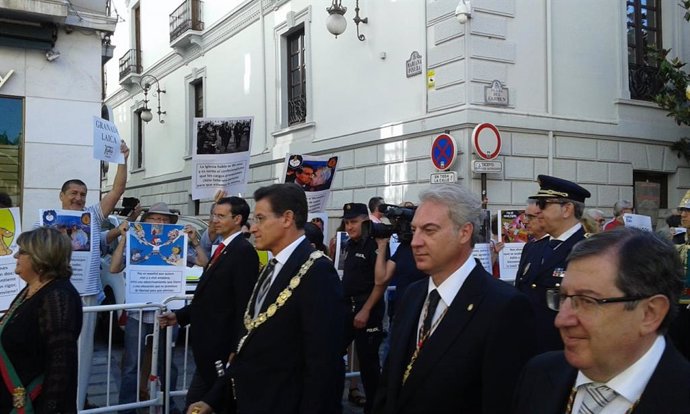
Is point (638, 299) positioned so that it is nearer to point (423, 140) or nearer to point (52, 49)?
point (52, 49)

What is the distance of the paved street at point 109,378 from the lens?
20.3 feet

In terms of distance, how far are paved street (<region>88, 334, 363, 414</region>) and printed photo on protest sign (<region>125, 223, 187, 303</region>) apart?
0.64 meters

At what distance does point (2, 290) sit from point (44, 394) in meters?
1.80

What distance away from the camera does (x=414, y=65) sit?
1231 cm

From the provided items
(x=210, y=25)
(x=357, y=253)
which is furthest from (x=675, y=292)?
(x=210, y=25)

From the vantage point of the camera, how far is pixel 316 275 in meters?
3.28

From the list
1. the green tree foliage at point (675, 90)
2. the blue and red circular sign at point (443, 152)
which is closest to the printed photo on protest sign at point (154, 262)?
the blue and red circular sign at point (443, 152)

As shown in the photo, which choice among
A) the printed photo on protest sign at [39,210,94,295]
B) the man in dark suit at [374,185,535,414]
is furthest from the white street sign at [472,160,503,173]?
the man in dark suit at [374,185,535,414]

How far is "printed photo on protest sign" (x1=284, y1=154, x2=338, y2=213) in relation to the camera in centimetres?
820

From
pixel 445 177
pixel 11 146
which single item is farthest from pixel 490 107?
pixel 11 146

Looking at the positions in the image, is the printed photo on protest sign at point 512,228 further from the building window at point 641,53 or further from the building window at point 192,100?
the building window at point 192,100

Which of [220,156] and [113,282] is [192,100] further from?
[220,156]

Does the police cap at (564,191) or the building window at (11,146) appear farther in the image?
the building window at (11,146)

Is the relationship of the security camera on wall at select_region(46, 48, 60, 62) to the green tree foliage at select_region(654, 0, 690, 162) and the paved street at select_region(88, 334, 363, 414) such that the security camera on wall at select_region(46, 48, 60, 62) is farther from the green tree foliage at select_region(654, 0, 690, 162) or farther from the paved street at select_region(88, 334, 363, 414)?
the green tree foliage at select_region(654, 0, 690, 162)
